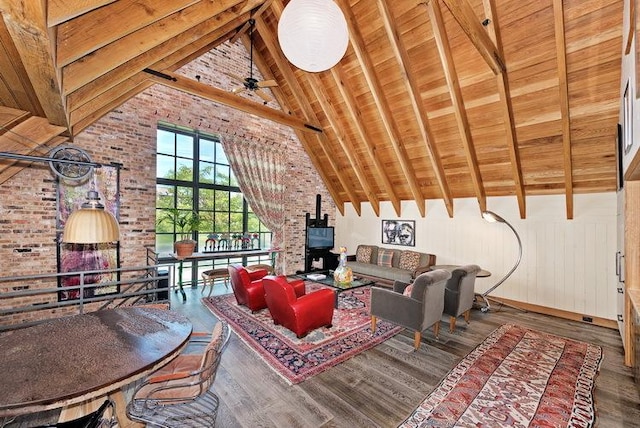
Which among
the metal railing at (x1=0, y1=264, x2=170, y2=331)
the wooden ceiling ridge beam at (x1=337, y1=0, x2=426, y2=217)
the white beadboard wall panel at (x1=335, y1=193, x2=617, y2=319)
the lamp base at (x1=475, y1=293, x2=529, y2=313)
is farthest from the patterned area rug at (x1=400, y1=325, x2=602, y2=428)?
the metal railing at (x1=0, y1=264, x2=170, y2=331)

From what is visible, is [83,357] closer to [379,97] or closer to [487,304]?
[379,97]

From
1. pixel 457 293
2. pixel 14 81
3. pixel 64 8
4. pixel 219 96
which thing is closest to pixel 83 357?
pixel 64 8

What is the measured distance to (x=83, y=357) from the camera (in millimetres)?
1569

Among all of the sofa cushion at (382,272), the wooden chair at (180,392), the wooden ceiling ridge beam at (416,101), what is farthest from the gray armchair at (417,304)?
the wooden ceiling ridge beam at (416,101)

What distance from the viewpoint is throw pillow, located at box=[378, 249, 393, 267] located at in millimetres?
6708

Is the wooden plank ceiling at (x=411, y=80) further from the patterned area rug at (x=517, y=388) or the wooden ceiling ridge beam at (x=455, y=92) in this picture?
the patterned area rug at (x=517, y=388)

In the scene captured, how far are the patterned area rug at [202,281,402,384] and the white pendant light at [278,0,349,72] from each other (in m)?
3.17

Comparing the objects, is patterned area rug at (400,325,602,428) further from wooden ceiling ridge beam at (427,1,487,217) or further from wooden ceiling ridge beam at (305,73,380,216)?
wooden ceiling ridge beam at (305,73,380,216)

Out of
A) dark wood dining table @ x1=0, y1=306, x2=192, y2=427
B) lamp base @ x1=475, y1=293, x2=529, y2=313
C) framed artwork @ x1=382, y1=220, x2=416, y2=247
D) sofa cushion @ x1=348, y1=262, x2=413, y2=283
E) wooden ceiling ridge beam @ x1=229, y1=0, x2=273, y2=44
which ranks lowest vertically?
lamp base @ x1=475, y1=293, x2=529, y2=313

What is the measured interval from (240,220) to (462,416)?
18.4 feet

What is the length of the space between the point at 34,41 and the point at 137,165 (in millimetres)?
3785

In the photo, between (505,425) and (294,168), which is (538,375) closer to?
(505,425)

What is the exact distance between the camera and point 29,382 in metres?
1.33

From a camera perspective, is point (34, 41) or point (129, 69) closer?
point (34, 41)
